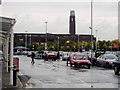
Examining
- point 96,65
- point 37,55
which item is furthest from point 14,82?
point 37,55

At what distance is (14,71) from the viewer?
665 inches

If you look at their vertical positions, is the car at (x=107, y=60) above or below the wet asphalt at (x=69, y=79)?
above

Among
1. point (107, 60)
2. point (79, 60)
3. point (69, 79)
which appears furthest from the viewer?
point (79, 60)

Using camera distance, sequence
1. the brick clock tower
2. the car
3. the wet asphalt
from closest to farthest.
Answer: the wet asphalt, the car, the brick clock tower

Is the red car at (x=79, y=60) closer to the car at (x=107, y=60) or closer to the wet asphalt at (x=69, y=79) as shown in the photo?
the car at (x=107, y=60)

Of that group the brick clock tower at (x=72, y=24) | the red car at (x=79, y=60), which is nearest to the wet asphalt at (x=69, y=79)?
the red car at (x=79, y=60)

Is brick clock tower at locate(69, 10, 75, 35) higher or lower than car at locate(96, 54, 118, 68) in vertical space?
higher

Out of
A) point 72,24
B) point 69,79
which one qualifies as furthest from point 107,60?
point 72,24

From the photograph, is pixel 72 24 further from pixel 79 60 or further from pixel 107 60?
pixel 107 60

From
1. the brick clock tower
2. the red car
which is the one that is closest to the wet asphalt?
the red car

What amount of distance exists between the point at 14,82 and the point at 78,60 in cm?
1856

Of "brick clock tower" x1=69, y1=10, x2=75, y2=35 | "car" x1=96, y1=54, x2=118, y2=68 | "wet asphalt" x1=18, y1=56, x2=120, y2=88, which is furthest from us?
"brick clock tower" x1=69, y1=10, x2=75, y2=35

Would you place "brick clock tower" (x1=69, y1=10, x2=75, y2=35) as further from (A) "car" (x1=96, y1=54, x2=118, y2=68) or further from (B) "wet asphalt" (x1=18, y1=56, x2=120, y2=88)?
(B) "wet asphalt" (x1=18, y1=56, x2=120, y2=88)

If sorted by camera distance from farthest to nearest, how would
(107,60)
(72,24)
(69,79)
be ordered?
(72,24), (107,60), (69,79)
